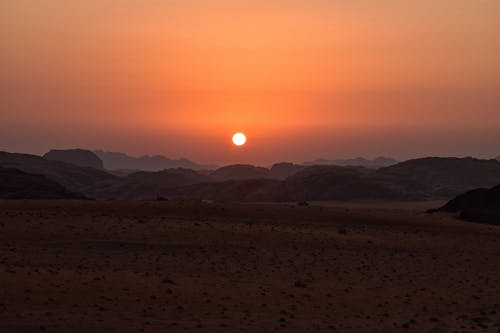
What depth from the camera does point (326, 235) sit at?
3903 cm

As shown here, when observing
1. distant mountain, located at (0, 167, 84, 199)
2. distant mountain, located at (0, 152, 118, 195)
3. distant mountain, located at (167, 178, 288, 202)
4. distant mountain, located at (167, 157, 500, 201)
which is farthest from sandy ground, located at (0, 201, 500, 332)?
distant mountain, located at (0, 152, 118, 195)

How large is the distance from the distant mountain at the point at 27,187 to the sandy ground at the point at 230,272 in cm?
3175

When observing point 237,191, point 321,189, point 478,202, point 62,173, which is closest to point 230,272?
point 478,202

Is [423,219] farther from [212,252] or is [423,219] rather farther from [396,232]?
[212,252]

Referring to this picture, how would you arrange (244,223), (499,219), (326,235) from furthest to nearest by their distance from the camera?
(499,219), (244,223), (326,235)

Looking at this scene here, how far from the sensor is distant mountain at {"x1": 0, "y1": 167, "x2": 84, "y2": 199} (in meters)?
75.2

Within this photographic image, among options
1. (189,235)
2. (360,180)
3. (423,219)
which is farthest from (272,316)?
(360,180)

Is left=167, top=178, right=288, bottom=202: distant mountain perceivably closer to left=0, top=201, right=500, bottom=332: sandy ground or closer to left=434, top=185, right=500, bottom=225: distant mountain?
left=434, top=185, right=500, bottom=225: distant mountain

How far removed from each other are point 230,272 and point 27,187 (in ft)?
199

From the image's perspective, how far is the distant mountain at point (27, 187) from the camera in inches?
2963

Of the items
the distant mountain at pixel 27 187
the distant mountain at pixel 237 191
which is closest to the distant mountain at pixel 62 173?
the distant mountain at pixel 237 191

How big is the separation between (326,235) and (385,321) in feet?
61.5

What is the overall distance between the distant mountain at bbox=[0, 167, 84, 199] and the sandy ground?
3175cm

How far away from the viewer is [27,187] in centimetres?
7944
